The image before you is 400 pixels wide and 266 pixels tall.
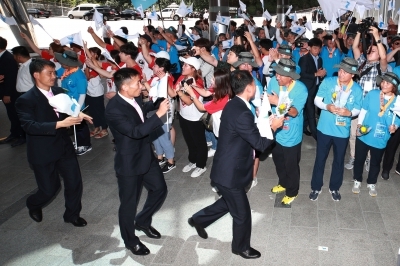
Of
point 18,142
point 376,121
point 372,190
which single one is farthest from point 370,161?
point 18,142

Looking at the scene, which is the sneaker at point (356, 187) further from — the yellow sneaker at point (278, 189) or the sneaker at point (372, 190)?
the yellow sneaker at point (278, 189)

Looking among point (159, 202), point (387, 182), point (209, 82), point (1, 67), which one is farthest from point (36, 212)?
point (387, 182)

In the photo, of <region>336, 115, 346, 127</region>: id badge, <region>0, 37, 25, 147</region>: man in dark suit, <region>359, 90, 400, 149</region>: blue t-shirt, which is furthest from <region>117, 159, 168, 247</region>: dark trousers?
<region>0, 37, 25, 147</region>: man in dark suit

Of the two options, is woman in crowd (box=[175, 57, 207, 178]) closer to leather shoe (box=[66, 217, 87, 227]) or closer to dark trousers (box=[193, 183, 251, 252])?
dark trousers (box=[193, 183, 251, 252])

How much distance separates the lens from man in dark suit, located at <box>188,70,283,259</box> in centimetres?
329

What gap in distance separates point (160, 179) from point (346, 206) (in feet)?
8.37

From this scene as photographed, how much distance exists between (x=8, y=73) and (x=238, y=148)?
19.7 ft

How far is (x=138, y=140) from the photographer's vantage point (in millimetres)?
3695

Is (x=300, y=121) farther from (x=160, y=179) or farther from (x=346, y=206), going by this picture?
(x=160, y=179)

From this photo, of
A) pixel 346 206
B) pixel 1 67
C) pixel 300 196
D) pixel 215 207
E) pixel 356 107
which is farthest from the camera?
pixel 1 67

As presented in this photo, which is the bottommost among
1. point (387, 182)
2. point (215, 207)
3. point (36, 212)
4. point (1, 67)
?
point (387, 182)

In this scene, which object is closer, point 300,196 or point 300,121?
point 300,121

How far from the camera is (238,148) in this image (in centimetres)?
344

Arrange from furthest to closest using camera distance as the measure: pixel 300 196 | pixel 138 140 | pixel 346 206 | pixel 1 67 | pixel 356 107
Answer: pixel 1 67
pixel 300 196
pixel 346 206
pixel 356 107
pixel 138 140
